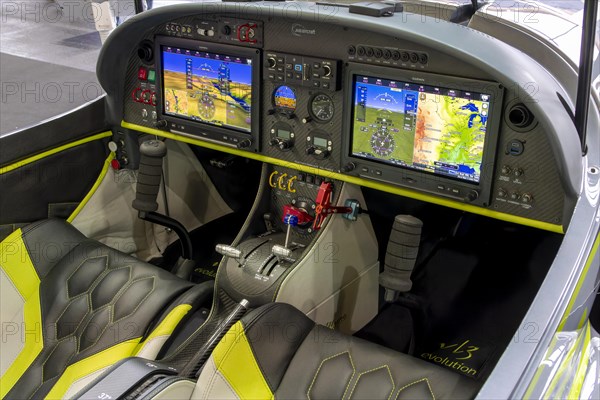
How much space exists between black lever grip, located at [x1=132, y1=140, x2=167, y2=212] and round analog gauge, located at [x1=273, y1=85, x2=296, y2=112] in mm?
586

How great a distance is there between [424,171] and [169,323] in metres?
1.09

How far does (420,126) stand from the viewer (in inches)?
93.8

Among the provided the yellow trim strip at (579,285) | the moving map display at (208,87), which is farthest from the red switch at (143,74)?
the yellow trim strip at (579,285)

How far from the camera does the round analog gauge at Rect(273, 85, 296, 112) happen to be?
2.65 meters

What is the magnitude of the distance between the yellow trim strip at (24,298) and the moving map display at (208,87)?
0.90 metres

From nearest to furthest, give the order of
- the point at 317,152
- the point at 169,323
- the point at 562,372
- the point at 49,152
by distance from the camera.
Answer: the point at 562,372 < the point at 169,323 < the point at 317,152 < the point at 49,152

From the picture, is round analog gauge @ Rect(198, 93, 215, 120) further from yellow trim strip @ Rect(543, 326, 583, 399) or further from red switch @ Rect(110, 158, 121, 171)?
yellow trim strip @ Rect(543, 326, 583, 399)

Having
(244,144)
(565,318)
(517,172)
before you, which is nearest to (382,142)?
(517,172)

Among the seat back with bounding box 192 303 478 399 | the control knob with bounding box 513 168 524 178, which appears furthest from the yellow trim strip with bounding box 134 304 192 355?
the control knob with bounding box 513 168 524 178

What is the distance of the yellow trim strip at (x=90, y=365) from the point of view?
7.49 feet

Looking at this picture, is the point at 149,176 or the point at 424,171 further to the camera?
the point at 149,176

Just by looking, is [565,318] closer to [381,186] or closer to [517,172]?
[517,172]

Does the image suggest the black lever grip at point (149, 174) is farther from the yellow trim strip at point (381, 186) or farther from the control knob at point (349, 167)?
the control knob at point (349, 167)

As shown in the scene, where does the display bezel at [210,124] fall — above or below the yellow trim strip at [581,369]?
above
